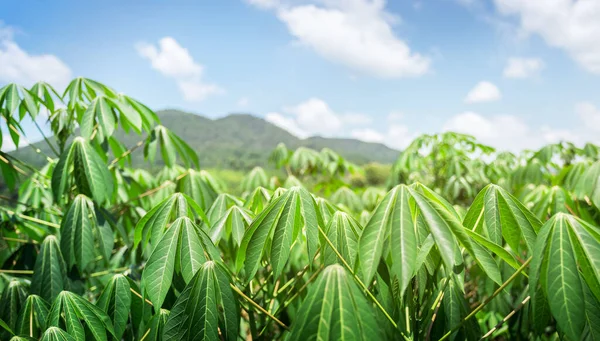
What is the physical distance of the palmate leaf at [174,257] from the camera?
1078 millimetres

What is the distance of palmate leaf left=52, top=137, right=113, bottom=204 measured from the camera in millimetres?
1678

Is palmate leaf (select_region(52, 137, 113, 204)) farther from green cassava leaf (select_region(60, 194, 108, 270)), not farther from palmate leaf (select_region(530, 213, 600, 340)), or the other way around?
palmate leaf (select_region(530, 213, 600, 340))

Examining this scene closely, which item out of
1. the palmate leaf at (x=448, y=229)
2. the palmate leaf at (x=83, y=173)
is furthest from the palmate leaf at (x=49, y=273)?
the palmate leaf at (x=448, y=229)

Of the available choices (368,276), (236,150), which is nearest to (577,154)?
(368,276)

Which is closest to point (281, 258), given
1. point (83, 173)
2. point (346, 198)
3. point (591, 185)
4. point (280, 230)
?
point (280, 230)

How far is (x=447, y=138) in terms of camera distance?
409 cm

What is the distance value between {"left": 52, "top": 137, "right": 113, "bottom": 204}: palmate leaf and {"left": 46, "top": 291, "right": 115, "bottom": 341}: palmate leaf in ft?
1.79

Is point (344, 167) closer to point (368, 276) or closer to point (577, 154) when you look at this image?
point (577, 154)

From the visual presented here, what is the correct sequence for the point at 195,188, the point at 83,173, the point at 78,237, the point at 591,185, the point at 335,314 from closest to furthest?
the point at 335,314, the point at 78,237, the point at 83,173, the point at 591,185, the point at 195,188

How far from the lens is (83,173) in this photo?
172 centimetres

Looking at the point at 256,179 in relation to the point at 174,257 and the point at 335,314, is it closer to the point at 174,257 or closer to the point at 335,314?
the point at 174,257

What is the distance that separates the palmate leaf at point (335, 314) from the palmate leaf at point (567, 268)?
16.7 inches

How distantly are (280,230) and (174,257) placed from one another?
14.8 inches

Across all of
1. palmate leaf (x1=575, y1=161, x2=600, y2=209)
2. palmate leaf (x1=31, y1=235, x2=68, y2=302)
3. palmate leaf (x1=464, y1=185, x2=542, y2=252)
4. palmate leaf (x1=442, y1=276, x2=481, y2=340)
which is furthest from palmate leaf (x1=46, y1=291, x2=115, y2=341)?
palmate leaf (x1=575, y1=161, x2=600, y2=209)
